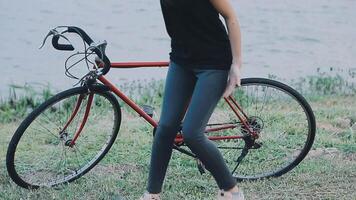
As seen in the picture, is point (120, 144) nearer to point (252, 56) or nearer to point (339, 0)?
point (252, 56)

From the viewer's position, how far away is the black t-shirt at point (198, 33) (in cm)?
251

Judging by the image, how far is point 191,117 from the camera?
8.84 feet

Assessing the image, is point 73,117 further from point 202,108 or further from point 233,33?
point 233,33

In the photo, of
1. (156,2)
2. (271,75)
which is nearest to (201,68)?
(271,75)

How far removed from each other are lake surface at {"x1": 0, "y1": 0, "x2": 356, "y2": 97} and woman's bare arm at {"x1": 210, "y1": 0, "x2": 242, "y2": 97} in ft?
11.7

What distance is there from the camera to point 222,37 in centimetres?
260

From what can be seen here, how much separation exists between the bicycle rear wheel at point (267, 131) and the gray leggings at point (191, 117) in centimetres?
56

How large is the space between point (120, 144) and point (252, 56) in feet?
11.3

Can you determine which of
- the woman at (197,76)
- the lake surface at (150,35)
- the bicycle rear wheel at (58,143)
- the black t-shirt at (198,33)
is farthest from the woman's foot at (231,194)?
the lake surface at (150,35)

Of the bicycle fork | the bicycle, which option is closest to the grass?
the bicycle

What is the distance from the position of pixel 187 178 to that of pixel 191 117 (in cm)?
81

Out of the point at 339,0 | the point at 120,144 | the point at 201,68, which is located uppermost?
the point at 201,68

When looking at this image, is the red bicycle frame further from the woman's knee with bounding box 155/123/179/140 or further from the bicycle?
the woman's knee with bounding box 155/123/179/140

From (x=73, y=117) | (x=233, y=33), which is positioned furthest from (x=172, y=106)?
(x=73, y=117)
